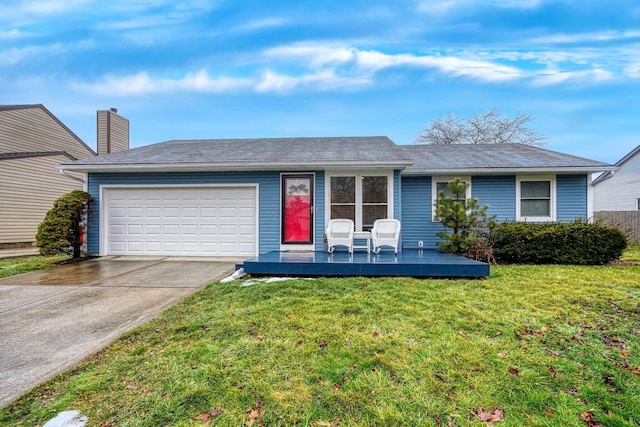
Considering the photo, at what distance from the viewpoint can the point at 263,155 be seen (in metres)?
8.71

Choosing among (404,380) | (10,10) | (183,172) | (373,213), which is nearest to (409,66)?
(373,213)

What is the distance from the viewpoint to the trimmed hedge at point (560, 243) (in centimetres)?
712

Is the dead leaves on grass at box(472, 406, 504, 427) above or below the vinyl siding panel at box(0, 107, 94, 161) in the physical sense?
below

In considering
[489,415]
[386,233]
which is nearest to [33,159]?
[386,233]

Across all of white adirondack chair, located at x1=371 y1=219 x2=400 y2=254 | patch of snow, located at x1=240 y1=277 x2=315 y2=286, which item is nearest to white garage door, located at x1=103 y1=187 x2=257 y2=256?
patch of snow, located at x1=240 y1=277 x2=315 y2=286

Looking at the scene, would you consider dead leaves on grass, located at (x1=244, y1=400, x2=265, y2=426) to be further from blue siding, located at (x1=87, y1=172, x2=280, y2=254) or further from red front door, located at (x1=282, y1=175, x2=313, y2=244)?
blue siding, located at (x1=87, y1=172, x2=280, y2=254)

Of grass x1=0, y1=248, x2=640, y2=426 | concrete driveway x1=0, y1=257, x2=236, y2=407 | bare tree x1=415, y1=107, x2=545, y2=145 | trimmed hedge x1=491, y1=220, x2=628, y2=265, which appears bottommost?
concrete driveway x1=0, y1=257, x2=236, y2=407

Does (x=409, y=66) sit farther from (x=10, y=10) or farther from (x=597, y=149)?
(x=597, y=149)

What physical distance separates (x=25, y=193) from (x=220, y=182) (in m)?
9.65

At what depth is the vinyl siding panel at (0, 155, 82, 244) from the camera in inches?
459

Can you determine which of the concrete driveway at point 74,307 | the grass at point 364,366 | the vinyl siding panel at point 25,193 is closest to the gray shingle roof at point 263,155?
the concrete driveway at point 74,307

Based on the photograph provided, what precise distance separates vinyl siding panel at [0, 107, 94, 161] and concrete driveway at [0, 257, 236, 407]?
34.8 feet

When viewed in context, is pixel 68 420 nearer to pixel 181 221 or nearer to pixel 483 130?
pixel 181 221

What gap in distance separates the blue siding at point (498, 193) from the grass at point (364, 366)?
4.95m
